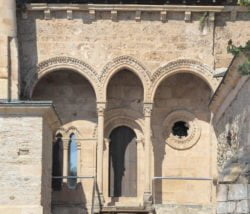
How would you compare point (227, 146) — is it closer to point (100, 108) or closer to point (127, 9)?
point (100, 108)

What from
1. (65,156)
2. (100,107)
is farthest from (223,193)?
(65,156)

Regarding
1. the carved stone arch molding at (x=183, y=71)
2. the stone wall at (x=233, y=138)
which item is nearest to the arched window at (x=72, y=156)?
the carved stone arch molding at (x=183, y=71)

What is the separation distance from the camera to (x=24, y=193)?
1889 centimetres

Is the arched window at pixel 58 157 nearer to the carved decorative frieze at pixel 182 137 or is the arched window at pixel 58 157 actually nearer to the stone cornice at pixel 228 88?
the carved decorative frieze at pixel 182 137

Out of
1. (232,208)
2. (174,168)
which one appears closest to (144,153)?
(174,168)

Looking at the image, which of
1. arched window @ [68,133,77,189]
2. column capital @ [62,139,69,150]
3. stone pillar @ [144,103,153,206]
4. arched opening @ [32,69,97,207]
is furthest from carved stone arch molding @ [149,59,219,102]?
column capital @ [62,139,69,150]

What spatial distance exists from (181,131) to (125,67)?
3.05 metres

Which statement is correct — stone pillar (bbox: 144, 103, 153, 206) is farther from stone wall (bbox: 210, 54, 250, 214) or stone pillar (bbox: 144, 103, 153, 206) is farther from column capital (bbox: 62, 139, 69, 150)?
column capital (bbox: 62, 139, 69, 150)

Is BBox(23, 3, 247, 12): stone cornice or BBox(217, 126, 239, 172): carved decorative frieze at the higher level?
BBox(23, 3, 247, 12): stone cornice

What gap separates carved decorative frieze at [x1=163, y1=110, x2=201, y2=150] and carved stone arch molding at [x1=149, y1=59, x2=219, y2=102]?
5.14 ft

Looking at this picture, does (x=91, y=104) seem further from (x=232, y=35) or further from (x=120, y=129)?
(x=232, y=35)

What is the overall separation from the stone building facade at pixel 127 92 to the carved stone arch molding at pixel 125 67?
3cm

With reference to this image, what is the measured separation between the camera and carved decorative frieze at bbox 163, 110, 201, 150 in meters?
27.4

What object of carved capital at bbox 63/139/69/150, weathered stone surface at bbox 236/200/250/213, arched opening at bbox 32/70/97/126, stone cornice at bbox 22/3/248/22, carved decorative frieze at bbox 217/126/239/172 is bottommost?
weathered stone surface at bbox 236/200/250/213
